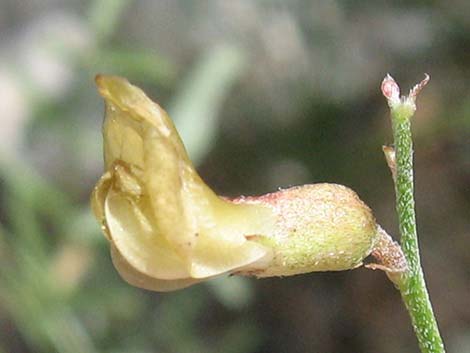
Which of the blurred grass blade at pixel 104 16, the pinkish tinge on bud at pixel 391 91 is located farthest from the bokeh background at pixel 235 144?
the pinkish tinge on bud at pixel 391 91

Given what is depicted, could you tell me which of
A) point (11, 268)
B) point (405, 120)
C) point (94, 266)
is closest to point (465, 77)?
point (94, 266)

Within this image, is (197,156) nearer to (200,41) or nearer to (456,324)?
(200,41)

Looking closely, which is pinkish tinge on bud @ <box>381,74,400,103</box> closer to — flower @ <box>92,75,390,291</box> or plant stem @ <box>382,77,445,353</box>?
plant stem @ <box>382,77,445,353</box>

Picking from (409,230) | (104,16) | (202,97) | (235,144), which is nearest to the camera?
(409,230)

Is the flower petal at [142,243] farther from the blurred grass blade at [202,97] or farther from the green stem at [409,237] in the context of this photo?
the blurred grass blade at [202,97]

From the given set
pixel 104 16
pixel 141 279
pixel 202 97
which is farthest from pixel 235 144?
pixel 141 279

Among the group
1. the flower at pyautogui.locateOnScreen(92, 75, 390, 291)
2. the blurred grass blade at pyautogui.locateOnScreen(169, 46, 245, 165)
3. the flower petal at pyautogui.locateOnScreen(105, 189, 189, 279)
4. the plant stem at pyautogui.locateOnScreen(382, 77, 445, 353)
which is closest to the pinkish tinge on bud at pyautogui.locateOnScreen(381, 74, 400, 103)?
the plant stem at pyautogui.locateOnScreen(382, 77, 445, 353)

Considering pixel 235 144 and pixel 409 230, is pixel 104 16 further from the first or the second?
pixel 409 230
